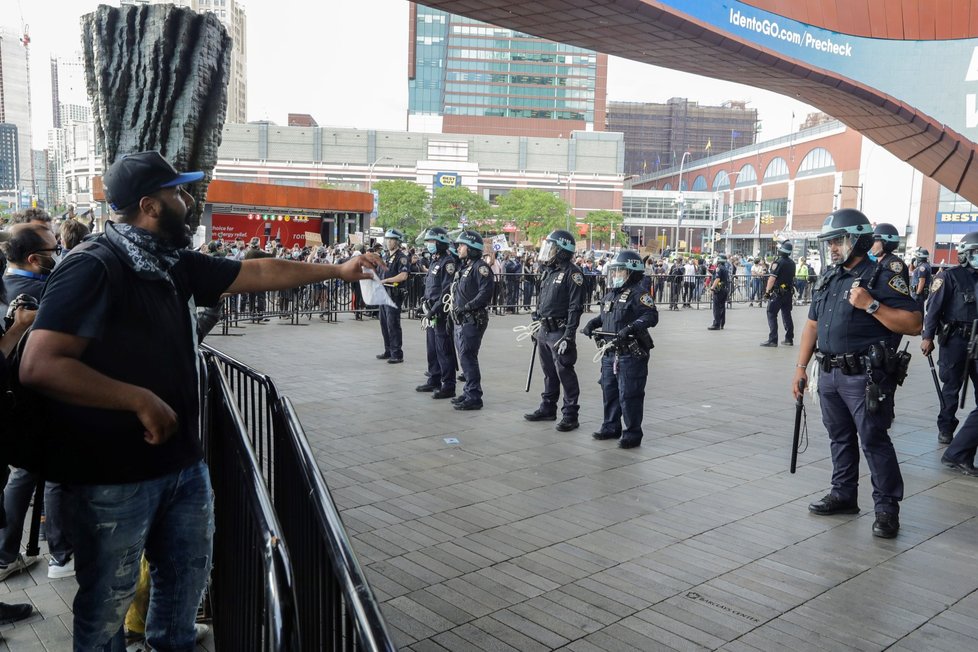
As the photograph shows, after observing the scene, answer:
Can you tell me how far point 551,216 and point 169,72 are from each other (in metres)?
82.6

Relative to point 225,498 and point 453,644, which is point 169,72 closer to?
point 225,498

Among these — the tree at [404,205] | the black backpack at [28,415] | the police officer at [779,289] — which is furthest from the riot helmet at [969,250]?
the tree at [404,205]

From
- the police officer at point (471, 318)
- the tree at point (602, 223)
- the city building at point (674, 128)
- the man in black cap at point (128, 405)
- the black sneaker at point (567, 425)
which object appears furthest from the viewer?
the city building at point (674, 128)

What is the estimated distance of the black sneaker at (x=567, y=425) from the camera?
25.7ft

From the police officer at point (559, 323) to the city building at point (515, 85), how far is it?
132960 mm

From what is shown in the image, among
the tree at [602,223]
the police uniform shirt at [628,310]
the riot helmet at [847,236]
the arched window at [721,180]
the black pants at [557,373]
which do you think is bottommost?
the black pants at [557,373]

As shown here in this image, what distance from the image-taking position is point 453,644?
3551 millimetres

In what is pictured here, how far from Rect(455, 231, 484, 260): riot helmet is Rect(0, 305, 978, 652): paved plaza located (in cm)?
189

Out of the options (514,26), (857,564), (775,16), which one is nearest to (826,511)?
(857,564)

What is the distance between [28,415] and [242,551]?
2.82ft

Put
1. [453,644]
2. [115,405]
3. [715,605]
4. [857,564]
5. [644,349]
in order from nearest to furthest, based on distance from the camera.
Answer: [115,405] < [453,644] < [715,605] < [857,564] < [644,349]

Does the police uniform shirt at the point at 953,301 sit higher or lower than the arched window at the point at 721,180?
lower

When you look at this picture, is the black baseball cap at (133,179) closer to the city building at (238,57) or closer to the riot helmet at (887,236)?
the riot helmet at (887,236)

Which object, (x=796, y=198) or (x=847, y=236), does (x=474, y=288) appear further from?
(x=796, y=198)
